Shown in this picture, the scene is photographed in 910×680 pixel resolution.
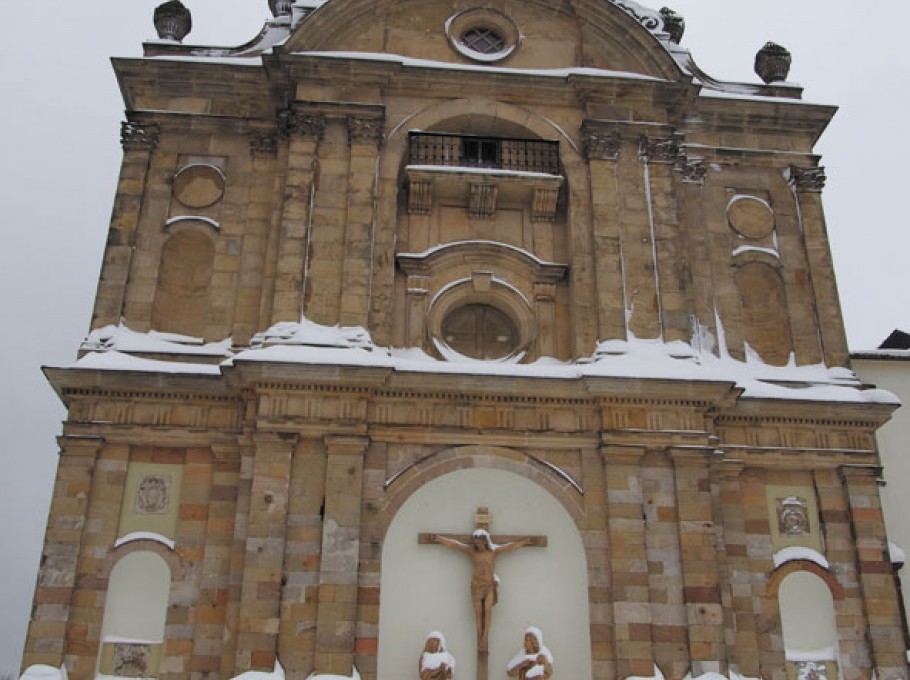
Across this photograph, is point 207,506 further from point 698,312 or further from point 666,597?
Answer: point 698,312

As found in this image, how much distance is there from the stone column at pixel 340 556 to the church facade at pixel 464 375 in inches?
1.8

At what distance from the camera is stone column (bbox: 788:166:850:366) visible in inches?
758

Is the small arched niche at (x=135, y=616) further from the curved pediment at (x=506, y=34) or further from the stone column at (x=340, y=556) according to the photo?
the curved pediment at (x=506, y=34)

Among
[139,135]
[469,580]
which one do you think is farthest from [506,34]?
[469,580]

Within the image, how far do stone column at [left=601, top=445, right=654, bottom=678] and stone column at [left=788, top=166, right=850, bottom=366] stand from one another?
5370mm

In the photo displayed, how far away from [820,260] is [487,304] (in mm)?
6986

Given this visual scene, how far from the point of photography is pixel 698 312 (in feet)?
62.9

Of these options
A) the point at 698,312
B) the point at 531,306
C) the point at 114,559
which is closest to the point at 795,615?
the point at 698,312

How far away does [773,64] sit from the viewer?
71.9ft

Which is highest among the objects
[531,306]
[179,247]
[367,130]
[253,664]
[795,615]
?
[367,130]

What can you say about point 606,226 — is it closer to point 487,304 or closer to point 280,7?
point 487,304

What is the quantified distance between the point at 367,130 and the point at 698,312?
291 inches

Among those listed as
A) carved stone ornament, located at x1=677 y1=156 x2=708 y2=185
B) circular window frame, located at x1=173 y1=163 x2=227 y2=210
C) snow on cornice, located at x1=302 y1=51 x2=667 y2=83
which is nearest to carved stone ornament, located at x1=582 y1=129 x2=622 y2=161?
snow on cornice, located at x1=302 y1=51 x2=667 y2=83

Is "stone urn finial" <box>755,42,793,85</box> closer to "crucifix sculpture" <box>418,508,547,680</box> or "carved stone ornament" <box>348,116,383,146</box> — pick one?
"carved stone ornament" <box>348,116,383,146</box>
